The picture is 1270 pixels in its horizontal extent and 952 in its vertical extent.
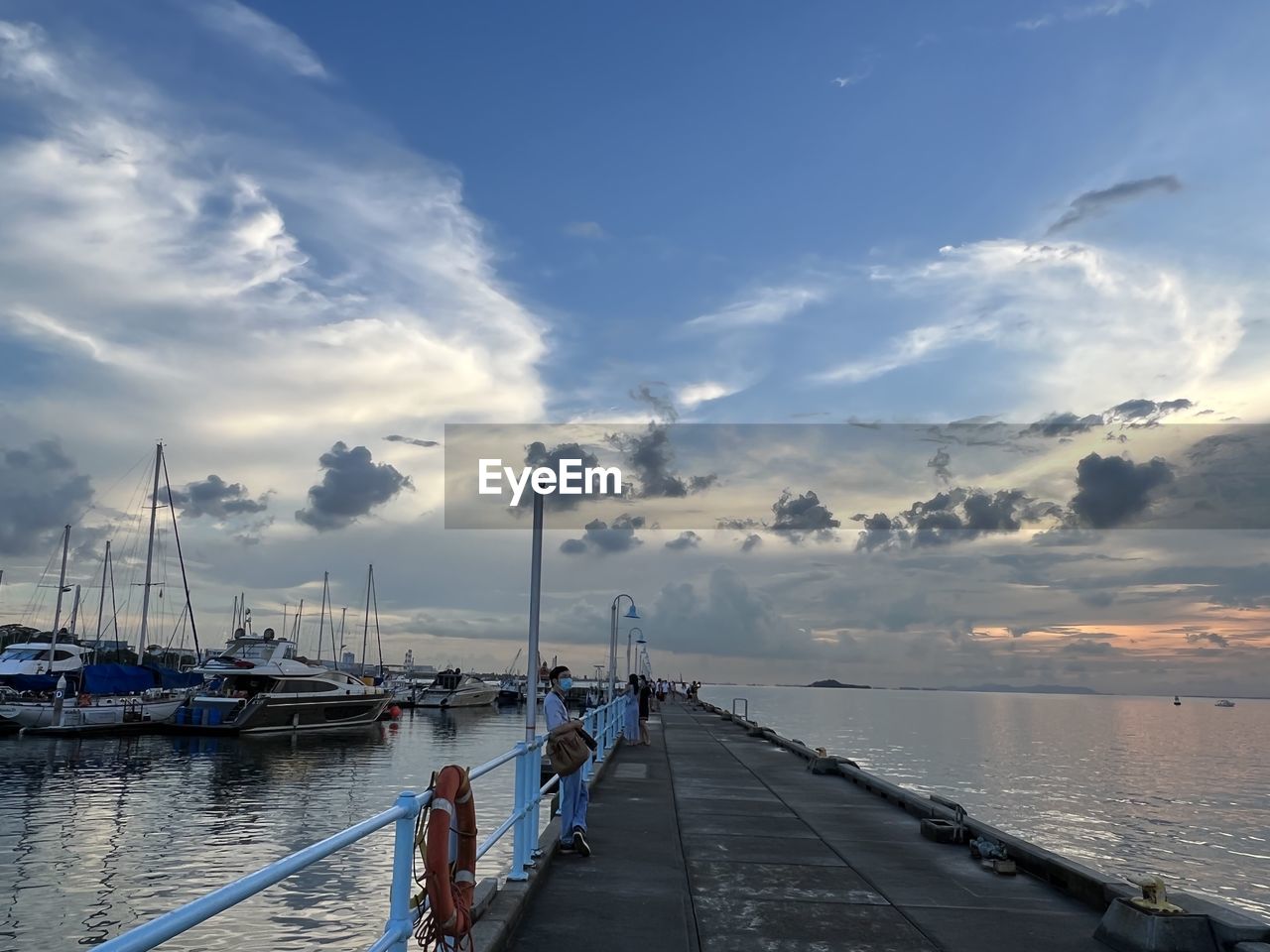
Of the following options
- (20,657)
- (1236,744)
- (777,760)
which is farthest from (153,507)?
(1236,744)

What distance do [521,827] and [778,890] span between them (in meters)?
2.74

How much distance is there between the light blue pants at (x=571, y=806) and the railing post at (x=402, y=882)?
5.36m

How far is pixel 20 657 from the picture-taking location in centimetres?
5812

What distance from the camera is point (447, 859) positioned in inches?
220

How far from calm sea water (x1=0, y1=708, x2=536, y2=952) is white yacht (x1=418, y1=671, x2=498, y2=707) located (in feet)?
131

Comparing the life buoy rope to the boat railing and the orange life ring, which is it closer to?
the orange life ring

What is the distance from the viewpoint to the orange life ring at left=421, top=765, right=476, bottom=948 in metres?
5.50

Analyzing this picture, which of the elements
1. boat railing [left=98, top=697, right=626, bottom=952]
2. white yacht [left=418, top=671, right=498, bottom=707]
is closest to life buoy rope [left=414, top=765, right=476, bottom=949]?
boat railing [left=98, top=697, right=626, bottom=952]

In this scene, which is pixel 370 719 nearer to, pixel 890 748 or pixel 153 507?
pixel 153 507

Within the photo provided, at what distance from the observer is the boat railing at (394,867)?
8.75 ft

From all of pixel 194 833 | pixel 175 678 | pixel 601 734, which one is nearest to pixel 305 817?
pixel 194 833

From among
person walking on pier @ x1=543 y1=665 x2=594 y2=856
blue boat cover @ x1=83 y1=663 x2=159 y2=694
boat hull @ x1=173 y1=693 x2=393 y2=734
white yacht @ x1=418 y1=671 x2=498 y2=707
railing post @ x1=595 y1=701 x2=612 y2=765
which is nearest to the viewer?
person walking on pier @ x1=543 y1=665 x2=594 y2=856

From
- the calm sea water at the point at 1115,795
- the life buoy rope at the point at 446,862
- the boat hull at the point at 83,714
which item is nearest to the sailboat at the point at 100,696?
the boat hull at the point at 83,714

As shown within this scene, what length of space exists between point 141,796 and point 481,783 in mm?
10496
